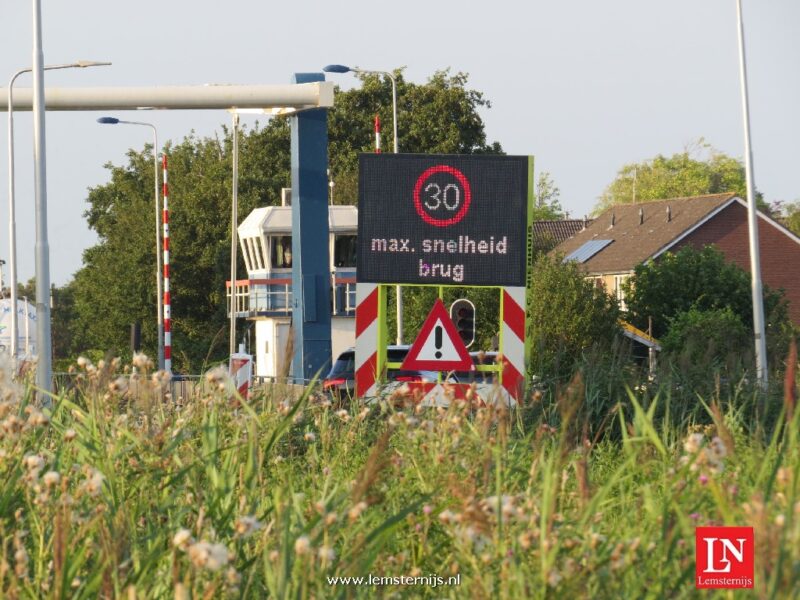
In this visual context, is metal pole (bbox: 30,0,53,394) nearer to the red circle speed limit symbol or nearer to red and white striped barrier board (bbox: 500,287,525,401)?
the red circle speed limit symbol

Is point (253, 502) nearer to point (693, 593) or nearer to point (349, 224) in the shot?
point (693, 593)

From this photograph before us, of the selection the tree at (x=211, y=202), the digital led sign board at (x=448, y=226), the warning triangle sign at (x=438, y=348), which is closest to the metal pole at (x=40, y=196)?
the digital led sign board at (x=448, y=226)

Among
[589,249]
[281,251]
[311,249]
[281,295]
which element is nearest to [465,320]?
[311,249]

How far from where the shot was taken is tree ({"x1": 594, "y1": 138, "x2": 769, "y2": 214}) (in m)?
110

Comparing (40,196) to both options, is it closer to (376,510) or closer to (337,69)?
(376,510)

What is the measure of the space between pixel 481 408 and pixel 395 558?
4.59ft

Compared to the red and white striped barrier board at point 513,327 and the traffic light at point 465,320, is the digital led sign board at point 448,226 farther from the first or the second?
the traffic light at point 465,320

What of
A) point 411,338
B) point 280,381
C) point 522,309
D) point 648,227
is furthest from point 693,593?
point 648,227

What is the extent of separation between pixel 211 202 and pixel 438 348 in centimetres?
4808

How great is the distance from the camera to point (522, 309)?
1242cm

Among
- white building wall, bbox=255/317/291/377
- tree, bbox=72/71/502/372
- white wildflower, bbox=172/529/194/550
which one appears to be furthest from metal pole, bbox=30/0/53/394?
tree, bbox=72/71/502/372

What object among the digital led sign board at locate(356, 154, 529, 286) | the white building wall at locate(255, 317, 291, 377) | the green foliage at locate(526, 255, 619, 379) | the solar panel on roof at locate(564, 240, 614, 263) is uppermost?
the solar panel on roof at locate(564, 240, 614, 263)

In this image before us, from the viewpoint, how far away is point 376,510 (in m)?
4.82

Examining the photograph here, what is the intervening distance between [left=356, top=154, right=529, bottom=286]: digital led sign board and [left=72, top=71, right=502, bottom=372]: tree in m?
41.7
